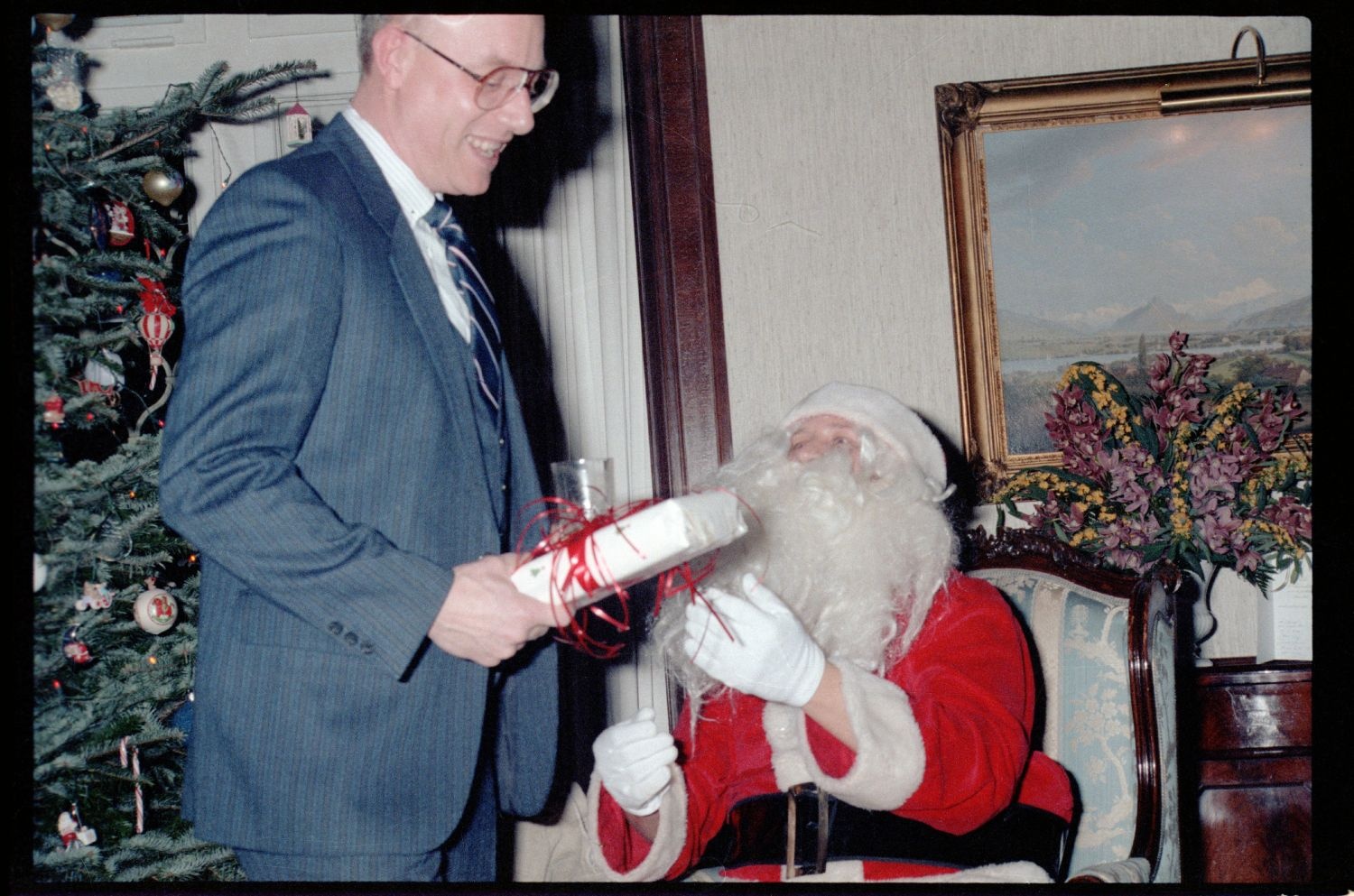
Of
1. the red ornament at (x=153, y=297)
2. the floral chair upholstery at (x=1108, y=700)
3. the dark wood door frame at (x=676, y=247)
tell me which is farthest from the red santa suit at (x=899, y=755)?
the red ornament at (x=153, y=297)

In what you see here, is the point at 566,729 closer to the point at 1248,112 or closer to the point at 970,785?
the point at 970,785

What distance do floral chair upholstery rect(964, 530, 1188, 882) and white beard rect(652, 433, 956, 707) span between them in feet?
1.04

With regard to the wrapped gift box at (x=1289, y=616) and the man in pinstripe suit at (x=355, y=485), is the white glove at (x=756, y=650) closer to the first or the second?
the man in pinstripe suit at (x=355, y=485)

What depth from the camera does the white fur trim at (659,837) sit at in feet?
5.02

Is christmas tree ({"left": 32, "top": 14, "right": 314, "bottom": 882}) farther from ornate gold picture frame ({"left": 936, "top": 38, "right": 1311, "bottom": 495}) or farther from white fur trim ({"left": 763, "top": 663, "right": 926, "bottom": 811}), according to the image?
ornate gold picture frame ({"left": 936, "top": 38, "right": 1311, "bottom": 495})

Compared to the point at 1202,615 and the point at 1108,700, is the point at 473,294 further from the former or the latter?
the point at 1202,615

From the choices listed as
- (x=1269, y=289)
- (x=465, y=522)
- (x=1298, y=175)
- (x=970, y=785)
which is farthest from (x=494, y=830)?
(x=1298, y=175)

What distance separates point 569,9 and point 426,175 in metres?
0.43

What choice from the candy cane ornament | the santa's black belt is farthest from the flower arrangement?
the candy cane ornament

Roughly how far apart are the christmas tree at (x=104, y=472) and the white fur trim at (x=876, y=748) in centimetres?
102

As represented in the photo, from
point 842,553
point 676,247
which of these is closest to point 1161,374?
point 842,553

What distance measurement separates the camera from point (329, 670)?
1278 millimetres

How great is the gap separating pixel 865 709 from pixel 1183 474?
948mm

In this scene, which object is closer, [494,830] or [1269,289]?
[494,830]
